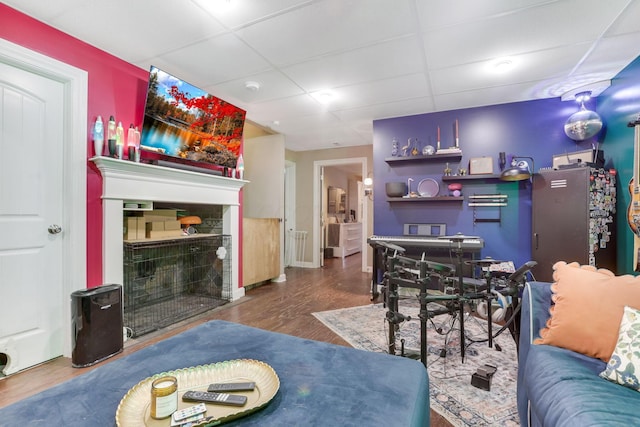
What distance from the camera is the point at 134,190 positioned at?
8.67ft

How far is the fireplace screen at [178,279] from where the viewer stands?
308 centimetres

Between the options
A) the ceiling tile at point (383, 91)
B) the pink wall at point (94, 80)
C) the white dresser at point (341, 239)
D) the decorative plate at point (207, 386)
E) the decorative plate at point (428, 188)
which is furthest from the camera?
the white dresser at point (341, 239)

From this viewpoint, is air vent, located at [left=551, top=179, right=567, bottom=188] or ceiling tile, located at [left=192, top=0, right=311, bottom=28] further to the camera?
air vent, located at [left=551, top=179, right=567, bottom=188]

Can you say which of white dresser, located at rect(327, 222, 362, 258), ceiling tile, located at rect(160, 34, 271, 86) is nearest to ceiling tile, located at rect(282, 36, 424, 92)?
ceiling tile, located at rect(160, 34, 271, 86)

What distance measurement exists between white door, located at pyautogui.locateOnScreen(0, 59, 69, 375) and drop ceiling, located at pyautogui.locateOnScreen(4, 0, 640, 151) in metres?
0.61

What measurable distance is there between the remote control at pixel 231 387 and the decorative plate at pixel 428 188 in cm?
357

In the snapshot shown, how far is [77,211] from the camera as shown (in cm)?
231

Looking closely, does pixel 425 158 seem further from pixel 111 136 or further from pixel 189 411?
pixel 189 411

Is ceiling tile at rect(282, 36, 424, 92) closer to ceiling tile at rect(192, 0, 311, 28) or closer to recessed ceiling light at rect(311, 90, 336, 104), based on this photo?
recessed ceiling light at rect(311, 90, 336, 104)

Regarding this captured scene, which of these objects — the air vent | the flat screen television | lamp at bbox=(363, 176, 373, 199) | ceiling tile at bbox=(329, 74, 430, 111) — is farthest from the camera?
lamp at bbox=(363, 176, 373, 199)

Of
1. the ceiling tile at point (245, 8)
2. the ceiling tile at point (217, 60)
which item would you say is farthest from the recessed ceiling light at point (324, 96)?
the ceiling tile at point (245, 8)

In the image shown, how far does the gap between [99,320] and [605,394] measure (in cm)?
293

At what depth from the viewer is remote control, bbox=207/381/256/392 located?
95cm

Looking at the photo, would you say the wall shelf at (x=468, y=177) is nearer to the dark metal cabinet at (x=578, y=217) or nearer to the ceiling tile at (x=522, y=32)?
the dark metal cabinet at (x=578, y=217)
